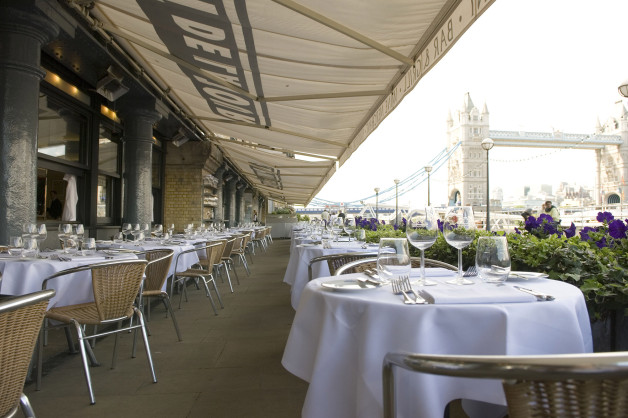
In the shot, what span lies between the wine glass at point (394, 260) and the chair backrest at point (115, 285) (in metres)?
1.64

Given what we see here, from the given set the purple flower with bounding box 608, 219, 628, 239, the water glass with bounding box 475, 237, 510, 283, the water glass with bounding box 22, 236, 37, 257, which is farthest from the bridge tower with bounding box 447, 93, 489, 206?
the water glass with bounding box 475, 237, 510, 283

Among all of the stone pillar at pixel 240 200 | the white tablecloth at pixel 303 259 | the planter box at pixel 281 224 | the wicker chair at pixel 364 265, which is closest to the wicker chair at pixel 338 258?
the wicker chair at pixel 364 265

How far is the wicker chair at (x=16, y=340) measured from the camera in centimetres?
102

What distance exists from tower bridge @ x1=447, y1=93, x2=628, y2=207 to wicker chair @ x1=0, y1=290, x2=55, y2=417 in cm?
4389

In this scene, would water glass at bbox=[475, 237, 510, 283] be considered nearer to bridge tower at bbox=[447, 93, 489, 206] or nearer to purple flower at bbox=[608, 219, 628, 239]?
purple flower at bbox=[608, 219, 628, 239]

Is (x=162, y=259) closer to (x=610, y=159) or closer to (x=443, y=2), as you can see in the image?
(x=443, y=2)

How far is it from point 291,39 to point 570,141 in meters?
54.9

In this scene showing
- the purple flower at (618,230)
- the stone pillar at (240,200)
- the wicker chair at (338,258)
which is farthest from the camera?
the stone pillar at (240,200)

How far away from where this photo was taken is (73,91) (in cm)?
584

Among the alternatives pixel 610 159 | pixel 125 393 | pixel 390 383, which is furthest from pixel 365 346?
pixel 610 159

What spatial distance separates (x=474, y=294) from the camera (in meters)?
1.22

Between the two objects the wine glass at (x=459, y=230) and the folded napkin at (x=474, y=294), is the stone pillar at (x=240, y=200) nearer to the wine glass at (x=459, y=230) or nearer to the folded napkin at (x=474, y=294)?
the wine glass at (x=459, y=230)

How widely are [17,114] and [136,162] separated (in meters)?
3.29

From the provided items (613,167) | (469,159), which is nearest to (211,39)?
(469,159)
